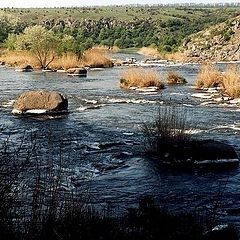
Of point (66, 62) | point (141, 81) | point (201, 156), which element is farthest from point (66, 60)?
point (201, 156)

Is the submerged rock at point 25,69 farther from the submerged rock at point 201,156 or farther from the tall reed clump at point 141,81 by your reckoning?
the submerged rock at point 201,156

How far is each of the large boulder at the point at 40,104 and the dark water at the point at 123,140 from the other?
0.61 m

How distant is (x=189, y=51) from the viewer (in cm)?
7400

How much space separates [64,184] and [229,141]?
23.3 ft

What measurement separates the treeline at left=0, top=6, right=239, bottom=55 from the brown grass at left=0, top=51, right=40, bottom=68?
9.21 ft

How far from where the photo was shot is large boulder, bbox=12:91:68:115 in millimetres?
23828

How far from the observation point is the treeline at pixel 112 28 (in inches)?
3076

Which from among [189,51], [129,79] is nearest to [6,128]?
[129,79]

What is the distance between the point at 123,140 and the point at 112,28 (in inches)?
4139

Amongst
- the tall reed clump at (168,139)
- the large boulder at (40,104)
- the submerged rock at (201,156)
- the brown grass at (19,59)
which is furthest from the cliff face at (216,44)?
the submerged rock at (201,156)

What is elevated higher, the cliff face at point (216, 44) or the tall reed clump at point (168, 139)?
the tall reed clump at point (168, 139)

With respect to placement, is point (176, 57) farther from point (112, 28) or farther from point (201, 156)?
point (112, 28)

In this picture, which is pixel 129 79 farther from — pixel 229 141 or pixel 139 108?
pixel 229 141

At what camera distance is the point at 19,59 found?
55.4 meters
